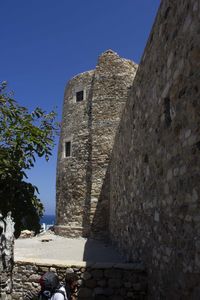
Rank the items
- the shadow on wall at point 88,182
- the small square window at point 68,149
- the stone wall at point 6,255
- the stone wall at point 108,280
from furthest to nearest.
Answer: the small square window at point 68,149 < the shadow on wall at point 88,182 < the stone wall at point 108,280 < the stone wall at point 6,255

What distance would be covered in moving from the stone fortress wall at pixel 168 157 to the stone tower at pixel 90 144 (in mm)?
7712

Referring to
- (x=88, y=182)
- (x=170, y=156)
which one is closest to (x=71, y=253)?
(x=88, y=182)

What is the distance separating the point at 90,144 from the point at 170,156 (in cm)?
1148

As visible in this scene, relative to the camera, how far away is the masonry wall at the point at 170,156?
136 inches

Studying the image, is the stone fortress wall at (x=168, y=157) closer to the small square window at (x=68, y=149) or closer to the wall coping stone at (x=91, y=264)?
the wall coping stone at (x=91, y=264)

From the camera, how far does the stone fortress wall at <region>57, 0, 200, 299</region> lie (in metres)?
3.46

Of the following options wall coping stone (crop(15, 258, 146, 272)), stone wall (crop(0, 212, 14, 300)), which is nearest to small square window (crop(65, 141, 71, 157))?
wall coping stone (crop(15, 258, 146, 272))

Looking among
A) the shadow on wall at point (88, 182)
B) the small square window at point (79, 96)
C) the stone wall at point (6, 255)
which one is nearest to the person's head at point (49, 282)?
the stone wall at point (6, 255)

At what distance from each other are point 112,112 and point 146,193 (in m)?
10.3

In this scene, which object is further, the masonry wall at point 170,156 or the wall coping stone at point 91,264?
the wall coping stone at point 91,264

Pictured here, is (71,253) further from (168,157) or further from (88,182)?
(168,157)

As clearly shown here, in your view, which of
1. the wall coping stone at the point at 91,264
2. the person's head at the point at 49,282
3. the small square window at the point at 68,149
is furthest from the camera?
the small square window at the point at 68,149

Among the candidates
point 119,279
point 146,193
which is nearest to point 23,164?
point 146,193

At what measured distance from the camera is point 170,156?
4.25 meters
